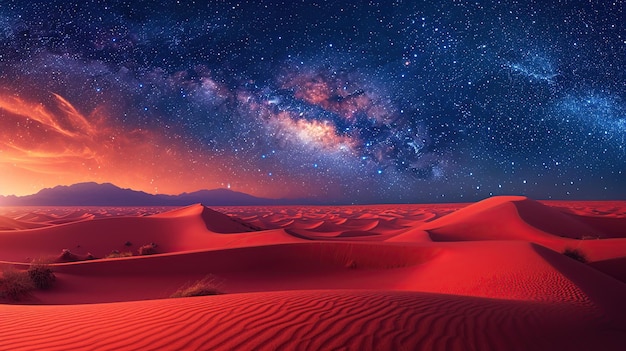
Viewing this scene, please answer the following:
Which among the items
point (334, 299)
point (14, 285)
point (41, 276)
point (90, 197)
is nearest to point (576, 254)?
point (334, 299)

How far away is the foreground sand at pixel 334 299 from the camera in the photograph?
371cm

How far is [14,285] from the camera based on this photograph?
29.7ft

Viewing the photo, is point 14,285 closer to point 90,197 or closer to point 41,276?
point 41,276

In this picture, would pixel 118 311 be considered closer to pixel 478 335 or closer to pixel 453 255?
pixel 478 335

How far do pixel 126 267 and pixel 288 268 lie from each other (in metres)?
6.77

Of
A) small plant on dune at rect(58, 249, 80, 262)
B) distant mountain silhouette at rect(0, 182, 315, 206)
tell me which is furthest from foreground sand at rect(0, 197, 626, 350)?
distant mountain silhouette at rect(0, 182, 315, 206)

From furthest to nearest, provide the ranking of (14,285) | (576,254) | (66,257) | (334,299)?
(66,257) < (576,254) < (14,285) < (334,299)

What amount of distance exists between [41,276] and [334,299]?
35.5 ft

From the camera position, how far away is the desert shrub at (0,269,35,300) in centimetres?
882

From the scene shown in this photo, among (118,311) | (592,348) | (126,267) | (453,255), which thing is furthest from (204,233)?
(592,348)

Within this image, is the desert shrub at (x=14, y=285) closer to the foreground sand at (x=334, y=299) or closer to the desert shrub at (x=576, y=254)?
the foreground sand at (x=334, y=299)

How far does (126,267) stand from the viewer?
1332 centimetres

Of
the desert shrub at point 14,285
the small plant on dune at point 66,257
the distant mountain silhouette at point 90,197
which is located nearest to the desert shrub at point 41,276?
the desert shrub at point 14,285

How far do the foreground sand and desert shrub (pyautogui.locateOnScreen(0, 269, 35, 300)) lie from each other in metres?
0.43
